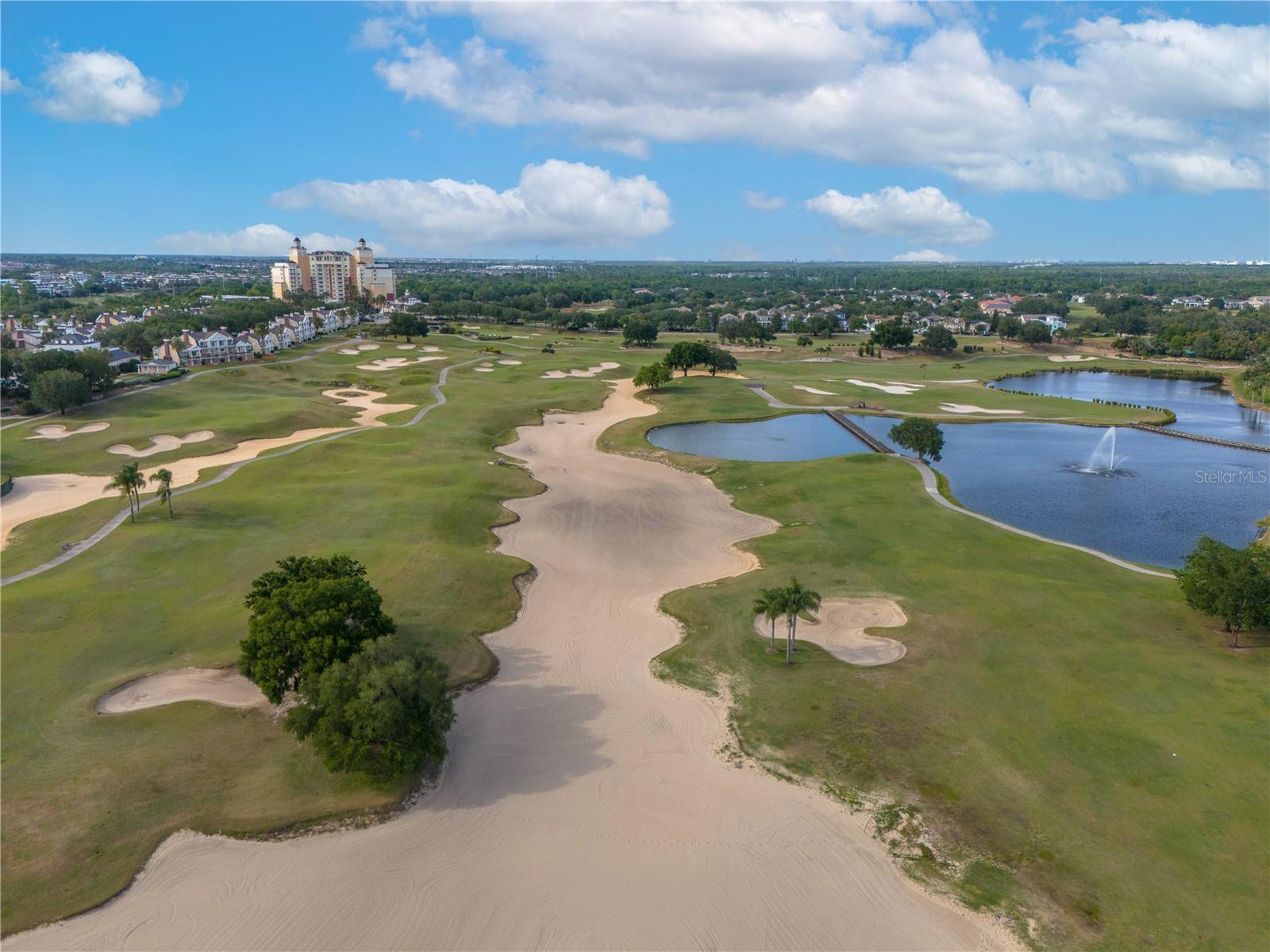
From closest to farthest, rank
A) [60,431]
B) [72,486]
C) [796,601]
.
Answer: [796,601] → [72,486] → [60,431]

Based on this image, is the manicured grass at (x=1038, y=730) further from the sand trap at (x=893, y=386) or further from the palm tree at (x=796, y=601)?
the sand trap at (x=893, y=386)

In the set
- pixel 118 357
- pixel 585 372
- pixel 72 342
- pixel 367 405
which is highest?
pixel 72 342

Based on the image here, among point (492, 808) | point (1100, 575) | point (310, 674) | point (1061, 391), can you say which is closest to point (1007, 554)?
point (1100, 575)

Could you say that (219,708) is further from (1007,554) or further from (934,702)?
(1007,554)

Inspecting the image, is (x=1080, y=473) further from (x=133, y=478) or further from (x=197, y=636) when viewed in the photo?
(x=133, y=478)

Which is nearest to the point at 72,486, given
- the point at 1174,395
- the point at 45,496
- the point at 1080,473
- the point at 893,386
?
the point at 45,496

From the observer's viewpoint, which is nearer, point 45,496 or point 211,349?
point 45,496

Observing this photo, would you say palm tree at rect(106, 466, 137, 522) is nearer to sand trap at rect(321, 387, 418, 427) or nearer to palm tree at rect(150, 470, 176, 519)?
palm tree at rect(150, 470, 176, 519)

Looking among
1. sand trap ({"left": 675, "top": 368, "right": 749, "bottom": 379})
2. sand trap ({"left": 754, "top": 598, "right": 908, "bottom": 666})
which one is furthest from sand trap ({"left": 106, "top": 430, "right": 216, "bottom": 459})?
sand trap ({"left": 675, "top": 368, "right": 749, "bottom": 379})
